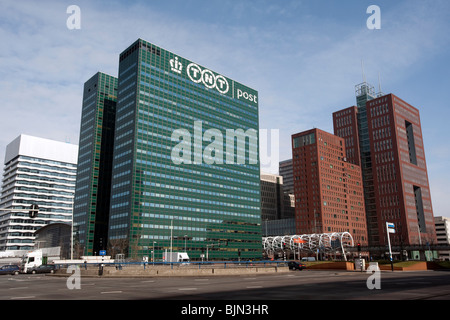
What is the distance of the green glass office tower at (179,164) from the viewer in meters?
134

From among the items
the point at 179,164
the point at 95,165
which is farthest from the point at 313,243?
the point at 95,165

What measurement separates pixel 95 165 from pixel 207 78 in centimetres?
6172

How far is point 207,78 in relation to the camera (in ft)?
543

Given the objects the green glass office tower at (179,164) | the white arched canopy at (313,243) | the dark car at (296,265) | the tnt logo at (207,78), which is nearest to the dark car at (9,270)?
the dark car at (296,265)

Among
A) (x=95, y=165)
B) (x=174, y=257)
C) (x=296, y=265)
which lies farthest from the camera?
(x=95, y=165)

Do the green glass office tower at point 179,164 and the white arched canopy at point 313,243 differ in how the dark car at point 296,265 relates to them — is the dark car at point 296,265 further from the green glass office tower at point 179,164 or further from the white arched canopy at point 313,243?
the white arched canopy at point 313,243

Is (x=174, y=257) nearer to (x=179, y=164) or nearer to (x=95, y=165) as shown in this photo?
(x=179, y=164)

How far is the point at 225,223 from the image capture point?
529 ft

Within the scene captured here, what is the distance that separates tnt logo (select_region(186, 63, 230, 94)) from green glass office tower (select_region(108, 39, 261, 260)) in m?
0.48

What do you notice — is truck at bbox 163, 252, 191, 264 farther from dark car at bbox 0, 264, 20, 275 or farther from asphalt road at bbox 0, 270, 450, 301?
asphalt road at bbox 0, 270, 450, 301

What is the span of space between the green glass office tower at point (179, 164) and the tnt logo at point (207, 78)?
48 centimetres
